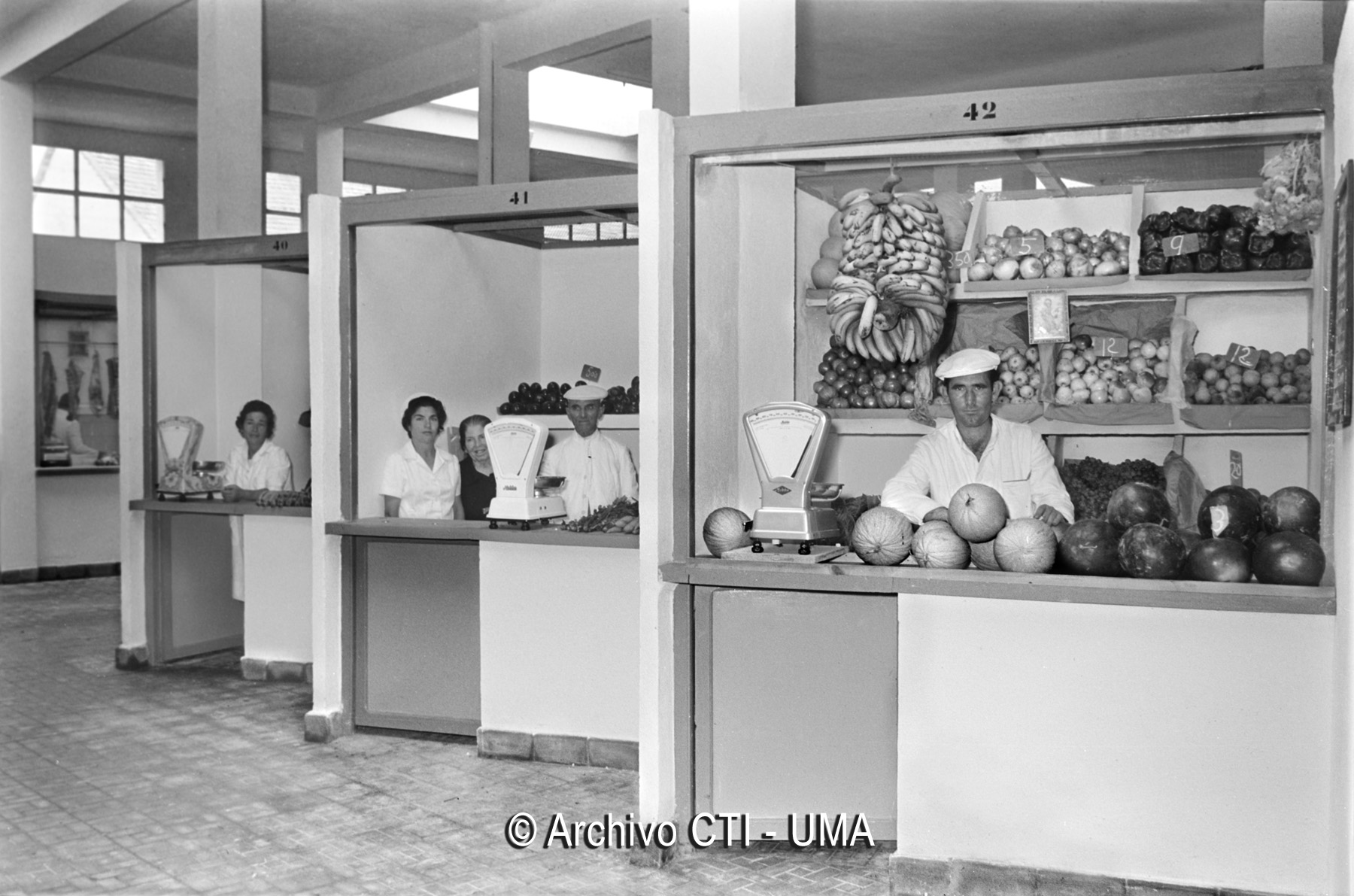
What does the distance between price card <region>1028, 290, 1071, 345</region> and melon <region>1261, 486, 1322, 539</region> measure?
1.66 m

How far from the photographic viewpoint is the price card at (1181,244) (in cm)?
492

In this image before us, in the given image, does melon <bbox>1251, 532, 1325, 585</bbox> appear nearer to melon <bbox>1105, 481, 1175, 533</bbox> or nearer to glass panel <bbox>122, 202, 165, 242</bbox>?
melon <bbox>1105, 481, 1175, 533</bbox>

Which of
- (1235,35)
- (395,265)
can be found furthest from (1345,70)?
(1235,35)

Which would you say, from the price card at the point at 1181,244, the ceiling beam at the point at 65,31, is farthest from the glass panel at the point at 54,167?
the price card at the point at 1181,244

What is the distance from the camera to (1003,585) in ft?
12.0

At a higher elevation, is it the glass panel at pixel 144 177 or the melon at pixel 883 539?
the glass panel at pixel 144 177

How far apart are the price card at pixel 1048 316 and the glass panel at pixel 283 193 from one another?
11796 mm

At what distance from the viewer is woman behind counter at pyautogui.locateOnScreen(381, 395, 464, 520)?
5.95 metres

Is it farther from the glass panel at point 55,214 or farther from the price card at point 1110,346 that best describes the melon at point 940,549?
the glass panel at point 55,214

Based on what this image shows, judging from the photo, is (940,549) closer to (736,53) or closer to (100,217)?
(736,53)

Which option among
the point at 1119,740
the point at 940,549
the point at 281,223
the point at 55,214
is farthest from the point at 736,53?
the point at 281,223

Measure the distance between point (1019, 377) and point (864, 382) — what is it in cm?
68

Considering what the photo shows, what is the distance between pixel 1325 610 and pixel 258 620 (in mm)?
5656

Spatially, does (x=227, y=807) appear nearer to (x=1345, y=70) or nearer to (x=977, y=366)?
(x=977, y=366)
